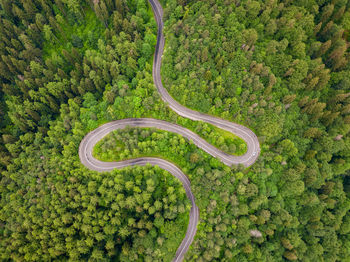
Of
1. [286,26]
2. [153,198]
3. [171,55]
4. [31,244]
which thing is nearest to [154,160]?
[153,198]

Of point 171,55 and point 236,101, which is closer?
point 236,101

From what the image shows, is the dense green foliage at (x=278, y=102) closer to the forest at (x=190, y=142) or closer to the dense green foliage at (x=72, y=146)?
the forest at (x=190, y=142)

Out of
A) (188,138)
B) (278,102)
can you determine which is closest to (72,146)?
(188,138)

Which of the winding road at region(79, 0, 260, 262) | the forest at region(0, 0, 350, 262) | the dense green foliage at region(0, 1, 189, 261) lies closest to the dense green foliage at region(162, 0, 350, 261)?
the forest at region(0, 0, 350, 262)

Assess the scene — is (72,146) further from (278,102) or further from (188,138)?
(278,102)

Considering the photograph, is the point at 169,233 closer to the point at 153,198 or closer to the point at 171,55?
the point at 153,198

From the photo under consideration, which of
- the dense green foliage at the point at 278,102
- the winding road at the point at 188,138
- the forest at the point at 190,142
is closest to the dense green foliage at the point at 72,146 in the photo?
the forest at the point at 190,142

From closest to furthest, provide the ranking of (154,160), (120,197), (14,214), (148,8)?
(120,197), (14,214), (154,160), (148,8)
